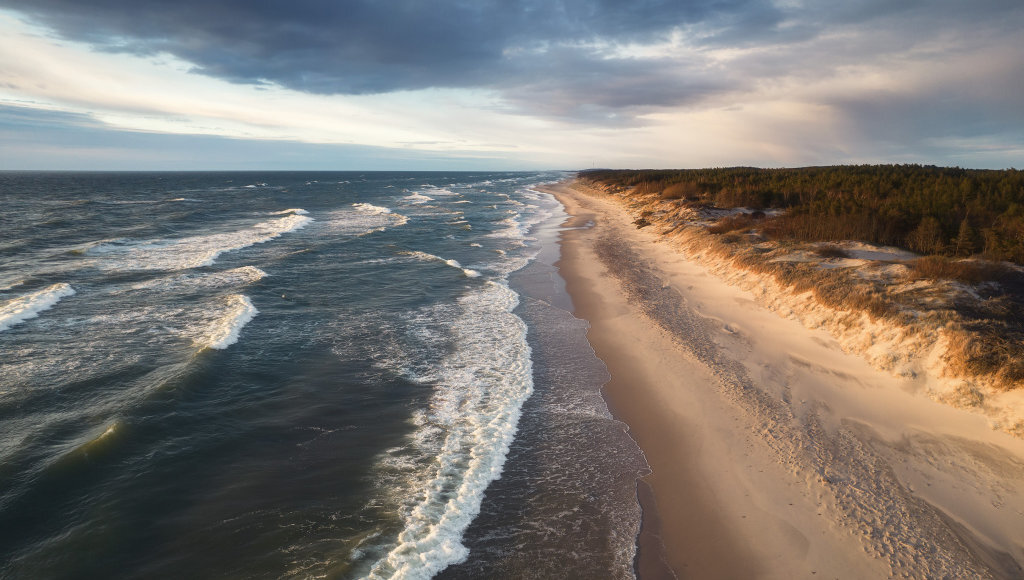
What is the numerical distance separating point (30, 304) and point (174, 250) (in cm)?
1308

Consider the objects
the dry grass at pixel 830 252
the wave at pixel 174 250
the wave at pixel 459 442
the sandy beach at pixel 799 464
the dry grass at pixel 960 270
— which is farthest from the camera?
the wave at pixel 174 250

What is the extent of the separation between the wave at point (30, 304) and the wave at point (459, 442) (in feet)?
50.5

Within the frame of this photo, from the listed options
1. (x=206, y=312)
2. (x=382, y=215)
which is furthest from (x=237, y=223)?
(x=206, y=312)

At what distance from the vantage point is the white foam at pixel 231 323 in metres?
15.1

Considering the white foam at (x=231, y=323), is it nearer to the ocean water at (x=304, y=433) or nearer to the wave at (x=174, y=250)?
the ocean water at (x=304, y=433)

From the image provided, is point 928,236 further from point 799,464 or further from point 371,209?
point 371,209

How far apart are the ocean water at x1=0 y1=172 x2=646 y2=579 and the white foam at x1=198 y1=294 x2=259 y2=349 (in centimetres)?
11

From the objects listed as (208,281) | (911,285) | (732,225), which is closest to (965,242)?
(911,285)

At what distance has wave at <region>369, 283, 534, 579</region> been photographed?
23.7 feet

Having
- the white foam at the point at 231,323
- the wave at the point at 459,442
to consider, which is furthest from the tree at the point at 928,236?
the white foam at the point at 231,323

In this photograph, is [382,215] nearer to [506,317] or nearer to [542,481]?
[506,317]

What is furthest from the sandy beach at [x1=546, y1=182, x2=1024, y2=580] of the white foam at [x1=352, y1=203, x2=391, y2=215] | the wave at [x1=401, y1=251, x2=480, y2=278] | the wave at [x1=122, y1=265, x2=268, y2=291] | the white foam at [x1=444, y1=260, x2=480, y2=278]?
the white foam at [x1=352, y1=203, x2=391, y2=215]

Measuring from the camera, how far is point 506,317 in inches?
715

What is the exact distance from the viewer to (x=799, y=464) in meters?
8.87
